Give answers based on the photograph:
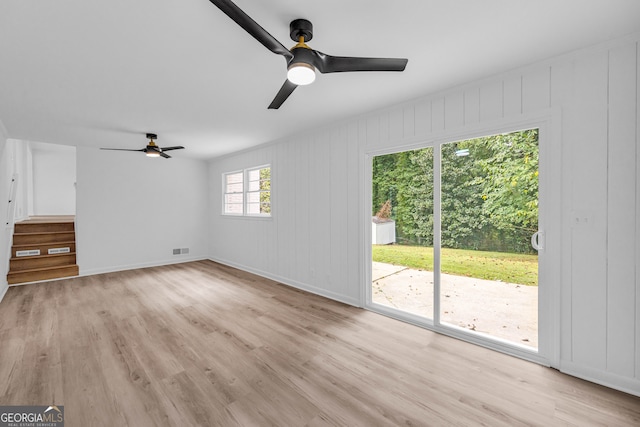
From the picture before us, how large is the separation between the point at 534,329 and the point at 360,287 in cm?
188

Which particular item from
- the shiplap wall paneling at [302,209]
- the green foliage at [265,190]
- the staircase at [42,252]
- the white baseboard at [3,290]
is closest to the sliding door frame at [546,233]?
the shiplap wall paneling at [302,209]

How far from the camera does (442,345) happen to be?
2672mm

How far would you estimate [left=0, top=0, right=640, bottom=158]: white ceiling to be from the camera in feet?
5.49

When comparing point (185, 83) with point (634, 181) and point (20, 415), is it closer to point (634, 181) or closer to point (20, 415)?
point (20, 415)

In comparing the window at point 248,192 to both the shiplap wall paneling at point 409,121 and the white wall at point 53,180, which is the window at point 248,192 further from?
the white wall at point 53,180

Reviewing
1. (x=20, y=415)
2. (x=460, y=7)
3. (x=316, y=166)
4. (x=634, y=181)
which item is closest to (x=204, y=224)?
(x=316, y=166)

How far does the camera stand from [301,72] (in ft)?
5.42

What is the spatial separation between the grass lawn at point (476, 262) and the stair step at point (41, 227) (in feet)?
22.5

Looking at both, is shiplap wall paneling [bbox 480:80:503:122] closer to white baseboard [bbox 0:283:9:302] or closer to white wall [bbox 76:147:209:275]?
white wall [bbox 76:147:209:275]

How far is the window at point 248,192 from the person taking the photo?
5.52m

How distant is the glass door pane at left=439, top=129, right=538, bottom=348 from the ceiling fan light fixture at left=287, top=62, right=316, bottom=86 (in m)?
1.97

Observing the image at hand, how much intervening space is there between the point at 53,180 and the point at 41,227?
4076mm

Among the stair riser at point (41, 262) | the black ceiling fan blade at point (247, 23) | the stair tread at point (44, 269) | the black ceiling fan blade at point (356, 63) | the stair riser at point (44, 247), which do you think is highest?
the black ceiling fan blade at point (356, 63)

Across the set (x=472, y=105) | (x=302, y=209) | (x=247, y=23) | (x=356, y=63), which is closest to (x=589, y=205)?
(x=472, y=105)
